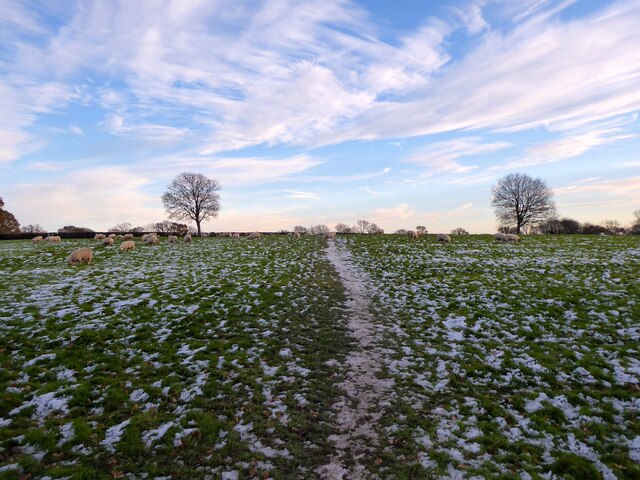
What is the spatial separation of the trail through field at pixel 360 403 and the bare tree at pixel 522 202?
65.3 metres

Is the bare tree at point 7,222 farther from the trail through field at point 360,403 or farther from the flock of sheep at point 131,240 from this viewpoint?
the trail through field at point 360,403

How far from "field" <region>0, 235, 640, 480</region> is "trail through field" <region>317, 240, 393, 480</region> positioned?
0.16 feet

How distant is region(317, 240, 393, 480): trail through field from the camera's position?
5.99 m

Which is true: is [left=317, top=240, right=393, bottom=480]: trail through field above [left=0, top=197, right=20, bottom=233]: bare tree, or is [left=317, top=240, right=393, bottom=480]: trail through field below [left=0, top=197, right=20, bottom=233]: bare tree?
below

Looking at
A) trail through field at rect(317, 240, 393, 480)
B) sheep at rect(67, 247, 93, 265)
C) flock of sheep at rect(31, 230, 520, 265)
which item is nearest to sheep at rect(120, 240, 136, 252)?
flock of sheep at rect(31, 230, 520, 265)

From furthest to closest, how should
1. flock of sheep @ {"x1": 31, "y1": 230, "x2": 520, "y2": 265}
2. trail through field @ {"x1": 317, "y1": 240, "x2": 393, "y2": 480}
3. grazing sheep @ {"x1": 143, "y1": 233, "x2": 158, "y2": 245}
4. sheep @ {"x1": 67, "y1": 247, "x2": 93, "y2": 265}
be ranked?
1. grazing sheep @ {"x1": 143, "y1": 233, "x2": 158, "y2": 245}
2. flock of sheep @ {"x1": 31, "y1": 230, "x2": 520, "y2": 265}
3. sheep @ {"x1": 67, "y1": 247, "x2": 93, "y2": 265}
4. trail through field @ {"x1": 317, "y1": 240, "x2": 393, "y2": 480}

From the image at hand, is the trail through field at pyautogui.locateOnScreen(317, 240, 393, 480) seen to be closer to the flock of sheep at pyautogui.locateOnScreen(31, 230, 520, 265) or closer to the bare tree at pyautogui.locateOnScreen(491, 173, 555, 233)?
the flock of sheep at pyautogui.locateOnScreen(31, 230, 520, 265)

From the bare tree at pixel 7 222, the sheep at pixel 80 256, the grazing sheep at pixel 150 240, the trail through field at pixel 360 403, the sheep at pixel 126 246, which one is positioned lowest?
the trail through field at pixel 360 403

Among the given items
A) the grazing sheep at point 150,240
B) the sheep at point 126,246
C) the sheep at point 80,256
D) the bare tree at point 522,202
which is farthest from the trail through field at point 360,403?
the bare tree at point 522,202

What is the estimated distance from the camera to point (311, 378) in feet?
29.7

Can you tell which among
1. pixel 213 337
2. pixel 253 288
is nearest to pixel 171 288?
pixel 253 288

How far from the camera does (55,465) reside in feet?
19.0

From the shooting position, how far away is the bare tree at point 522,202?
6481 centimetres

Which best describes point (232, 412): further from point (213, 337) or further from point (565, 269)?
point (565, 269)
